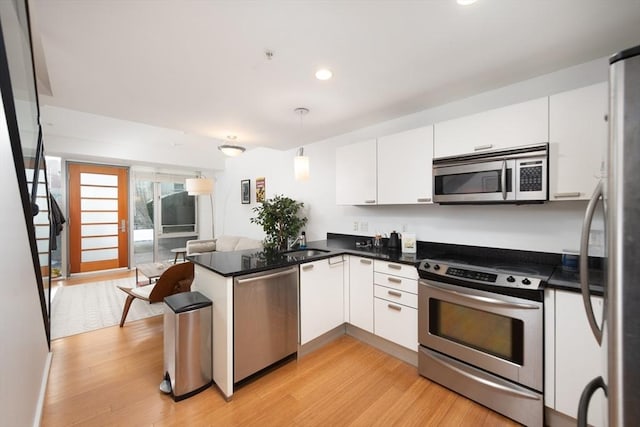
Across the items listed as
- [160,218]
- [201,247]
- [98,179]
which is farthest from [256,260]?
[98,179]

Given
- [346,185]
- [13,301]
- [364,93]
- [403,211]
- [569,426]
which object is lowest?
[569,426]

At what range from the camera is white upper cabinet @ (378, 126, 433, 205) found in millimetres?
2465

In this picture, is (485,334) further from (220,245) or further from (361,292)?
(220,245)

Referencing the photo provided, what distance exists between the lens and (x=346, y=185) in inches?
125

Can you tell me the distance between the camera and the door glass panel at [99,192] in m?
5.36

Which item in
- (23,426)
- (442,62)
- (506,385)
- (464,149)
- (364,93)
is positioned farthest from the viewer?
(364,93)

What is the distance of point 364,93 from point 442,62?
0.68 m

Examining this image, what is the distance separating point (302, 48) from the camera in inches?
67.4

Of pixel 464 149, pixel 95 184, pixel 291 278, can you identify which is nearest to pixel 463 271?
pixel 464 149

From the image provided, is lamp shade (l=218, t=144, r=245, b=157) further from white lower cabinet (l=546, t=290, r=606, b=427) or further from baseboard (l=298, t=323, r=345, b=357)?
white lower cabinet (l=546, t=290, r=606, b=427)

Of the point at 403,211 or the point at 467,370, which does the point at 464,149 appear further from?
the point at 467,370

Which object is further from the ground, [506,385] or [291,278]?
[291,278]

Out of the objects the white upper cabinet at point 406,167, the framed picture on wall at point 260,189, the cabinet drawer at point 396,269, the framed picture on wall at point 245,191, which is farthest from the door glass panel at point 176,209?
the cabinet drawer at point 396,269

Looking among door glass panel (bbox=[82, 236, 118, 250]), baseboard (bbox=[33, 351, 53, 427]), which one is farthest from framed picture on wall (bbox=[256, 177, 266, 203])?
baseboard (bbox=[33, 351, 53, 427])
